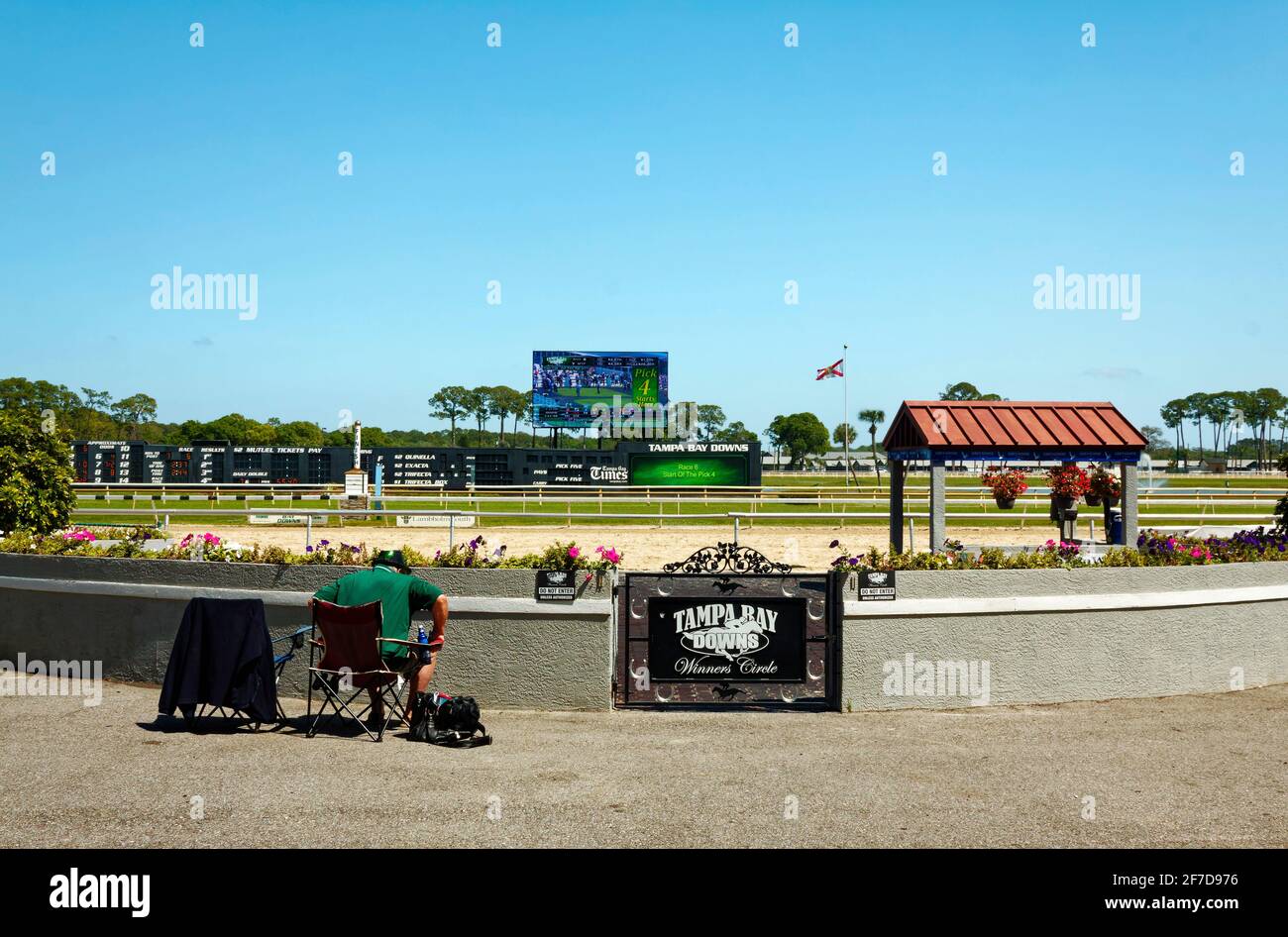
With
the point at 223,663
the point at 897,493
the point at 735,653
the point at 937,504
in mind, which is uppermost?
the point at 897,493

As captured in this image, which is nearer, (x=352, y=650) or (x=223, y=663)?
(x=352, y=650)

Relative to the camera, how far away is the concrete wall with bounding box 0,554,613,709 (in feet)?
31.1

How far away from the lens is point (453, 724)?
809 centimetres

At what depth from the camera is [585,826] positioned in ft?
20.2

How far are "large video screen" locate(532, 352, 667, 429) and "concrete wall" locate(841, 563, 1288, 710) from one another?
2090 inches

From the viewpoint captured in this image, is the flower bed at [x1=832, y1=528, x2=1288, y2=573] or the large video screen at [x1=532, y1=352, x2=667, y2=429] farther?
the large video screen at [x1=532, y1=352, x2=667, y2=429]

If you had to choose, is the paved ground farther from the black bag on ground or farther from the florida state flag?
the florida state flag

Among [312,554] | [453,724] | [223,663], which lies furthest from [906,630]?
[223,663]

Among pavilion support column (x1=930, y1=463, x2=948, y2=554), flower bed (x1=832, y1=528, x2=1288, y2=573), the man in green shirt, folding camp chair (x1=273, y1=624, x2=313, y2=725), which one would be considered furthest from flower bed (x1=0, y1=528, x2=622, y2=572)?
pavilion support column (x1=930, y1=463, x2=948, y2=554)

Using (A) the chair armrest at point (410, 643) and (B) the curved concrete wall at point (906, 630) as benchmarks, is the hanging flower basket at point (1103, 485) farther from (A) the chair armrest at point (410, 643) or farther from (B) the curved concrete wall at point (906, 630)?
(A) the chair armrest at point (410, 643)

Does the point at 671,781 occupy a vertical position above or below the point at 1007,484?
below

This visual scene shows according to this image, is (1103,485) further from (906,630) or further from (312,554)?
(312,554)

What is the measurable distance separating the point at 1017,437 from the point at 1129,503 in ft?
6.71
